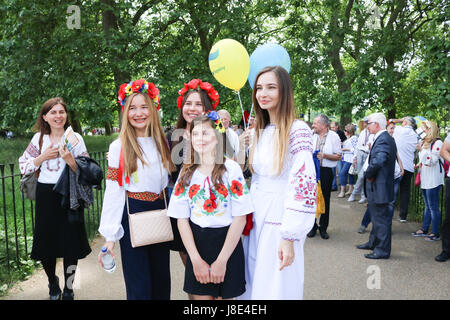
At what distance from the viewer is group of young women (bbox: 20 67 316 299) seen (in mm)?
2232

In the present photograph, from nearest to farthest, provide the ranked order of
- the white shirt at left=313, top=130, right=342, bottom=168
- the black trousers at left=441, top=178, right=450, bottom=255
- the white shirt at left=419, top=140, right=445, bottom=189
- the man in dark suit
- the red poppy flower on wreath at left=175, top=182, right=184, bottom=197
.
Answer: the red poppy flower on wreath at left=175, top=182, right=184, bottom=197, the black trousers at left=441, top=178, right=450, bottom=255, the man in dark suit, the white shirt at left=419, top=140, right=445, bottom=189, the white shirt at left=313, top=130, right=342, bottom=168

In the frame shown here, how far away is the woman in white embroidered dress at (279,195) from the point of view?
2.15 m

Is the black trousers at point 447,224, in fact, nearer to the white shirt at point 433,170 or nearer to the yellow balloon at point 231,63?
the white shirt at point 433,170

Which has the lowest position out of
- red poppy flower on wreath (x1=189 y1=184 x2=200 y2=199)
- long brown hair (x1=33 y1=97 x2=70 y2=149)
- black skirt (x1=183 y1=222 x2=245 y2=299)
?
black skirt (x1=183 y1=222 x2=245 y2=299)

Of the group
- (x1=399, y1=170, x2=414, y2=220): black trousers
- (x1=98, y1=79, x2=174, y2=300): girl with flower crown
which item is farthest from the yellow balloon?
(x1=399, y1=170, x2=414, y2=220): black trousers

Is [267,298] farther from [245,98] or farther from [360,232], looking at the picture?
[245,98]

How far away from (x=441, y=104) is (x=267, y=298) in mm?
5476

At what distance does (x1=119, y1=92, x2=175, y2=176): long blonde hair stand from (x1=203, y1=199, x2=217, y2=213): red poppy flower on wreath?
51cm

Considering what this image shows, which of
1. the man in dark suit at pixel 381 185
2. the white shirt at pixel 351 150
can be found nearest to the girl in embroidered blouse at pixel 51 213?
the man in dark suit at pixel 381 185

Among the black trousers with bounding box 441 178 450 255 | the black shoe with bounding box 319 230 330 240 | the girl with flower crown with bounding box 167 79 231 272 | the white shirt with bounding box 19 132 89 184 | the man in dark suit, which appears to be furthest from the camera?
the black shoe with bounding box 319 230 330 240

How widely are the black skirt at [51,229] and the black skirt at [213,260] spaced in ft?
5.82

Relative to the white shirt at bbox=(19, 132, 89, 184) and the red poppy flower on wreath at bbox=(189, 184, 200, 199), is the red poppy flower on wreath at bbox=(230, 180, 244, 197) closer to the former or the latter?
the red poppy flower on wreath at bbox=(189, 184, 200, 199)

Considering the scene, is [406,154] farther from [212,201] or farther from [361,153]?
[212,201]
